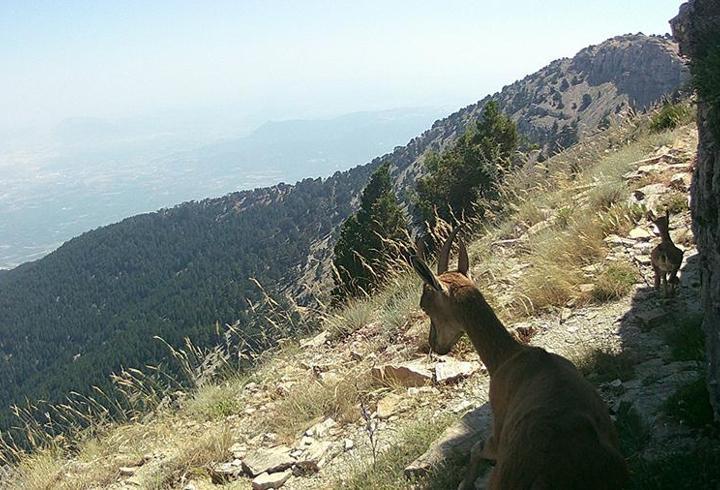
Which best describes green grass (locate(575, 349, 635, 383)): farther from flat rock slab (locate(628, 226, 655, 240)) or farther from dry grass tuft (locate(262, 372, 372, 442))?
flat rock slab (locate(628, 226, 655, 240))

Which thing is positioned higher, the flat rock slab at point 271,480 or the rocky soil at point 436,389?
the rocky soil at point 436,389

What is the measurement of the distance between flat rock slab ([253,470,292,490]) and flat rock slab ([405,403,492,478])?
154 cm

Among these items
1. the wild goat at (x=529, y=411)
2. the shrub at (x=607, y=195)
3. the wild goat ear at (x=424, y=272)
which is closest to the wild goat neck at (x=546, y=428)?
the wild goat at (x=529, y=411)

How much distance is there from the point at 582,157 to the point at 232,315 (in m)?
93.1

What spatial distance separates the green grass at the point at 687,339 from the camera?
475 centimetres

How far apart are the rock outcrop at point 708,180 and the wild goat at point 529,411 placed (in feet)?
3.11

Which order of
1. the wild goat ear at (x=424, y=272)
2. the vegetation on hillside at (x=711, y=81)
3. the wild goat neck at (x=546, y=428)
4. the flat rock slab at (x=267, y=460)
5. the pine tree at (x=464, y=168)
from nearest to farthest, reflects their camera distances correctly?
the wild goat neck at (x=546, y=428) < the vegetation on hillside at (x=711, y=81) < the wild goat ear at (x=424, y=272) < the flat rock slab at (x=267, y=460) < the pine tree at (x=464, y=168)

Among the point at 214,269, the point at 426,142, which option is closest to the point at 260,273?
the point at 214,269

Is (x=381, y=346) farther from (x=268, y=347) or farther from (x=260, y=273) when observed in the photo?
(x=260, y=273)

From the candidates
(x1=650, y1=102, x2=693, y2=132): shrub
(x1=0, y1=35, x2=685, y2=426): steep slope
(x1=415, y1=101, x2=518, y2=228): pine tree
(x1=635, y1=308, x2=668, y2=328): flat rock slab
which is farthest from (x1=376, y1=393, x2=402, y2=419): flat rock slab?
(x1=0, y1=35, x2=685, y2=426): steep slope

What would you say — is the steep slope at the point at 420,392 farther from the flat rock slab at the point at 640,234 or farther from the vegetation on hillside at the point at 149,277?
the vegetation on hillside at the point at 149,277

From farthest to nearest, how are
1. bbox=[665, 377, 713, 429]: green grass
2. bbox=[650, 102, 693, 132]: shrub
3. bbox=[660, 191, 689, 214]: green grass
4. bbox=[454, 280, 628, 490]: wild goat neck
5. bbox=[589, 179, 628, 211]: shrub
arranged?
bbox=[650, 102, 693, 132]: shrub, bbox=[589, 179, 628, 211]: shrub, bbox=[660, 191, 689, 214]: green grass, bbox=[665, 377, 713, 429]: green grass, bbox=[454, 280, 628, 490]: wild goat neck

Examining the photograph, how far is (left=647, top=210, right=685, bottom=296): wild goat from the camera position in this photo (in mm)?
5836

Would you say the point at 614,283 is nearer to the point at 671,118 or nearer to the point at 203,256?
the point at 671,118
